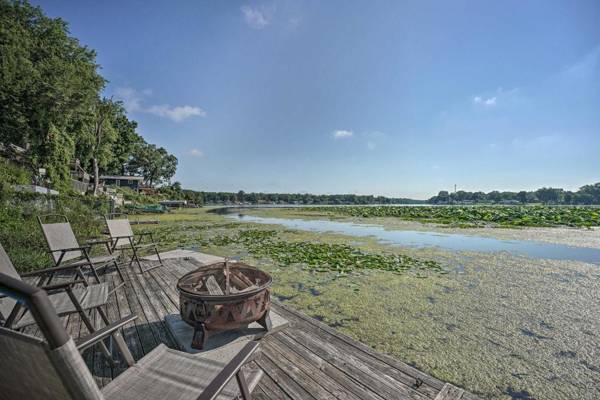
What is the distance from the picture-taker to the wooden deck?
1.73m

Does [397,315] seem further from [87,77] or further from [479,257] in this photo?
[87,77]

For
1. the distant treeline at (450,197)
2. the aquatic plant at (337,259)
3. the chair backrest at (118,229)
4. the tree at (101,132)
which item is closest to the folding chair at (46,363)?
the chair backrest at (118,229)

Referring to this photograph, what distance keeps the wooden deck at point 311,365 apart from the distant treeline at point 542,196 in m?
99.5

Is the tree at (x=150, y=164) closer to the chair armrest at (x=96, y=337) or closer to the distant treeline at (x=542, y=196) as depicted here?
the chair armrest at (x=96, y=337)

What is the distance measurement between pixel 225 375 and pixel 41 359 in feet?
1.78

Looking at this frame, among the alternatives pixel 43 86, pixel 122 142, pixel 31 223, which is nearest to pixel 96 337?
pixel 31 223

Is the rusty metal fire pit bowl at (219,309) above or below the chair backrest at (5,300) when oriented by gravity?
below

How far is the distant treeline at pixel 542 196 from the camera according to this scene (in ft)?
231

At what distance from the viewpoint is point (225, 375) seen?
97 cm

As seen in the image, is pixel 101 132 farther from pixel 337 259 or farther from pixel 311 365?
pixel 311 365

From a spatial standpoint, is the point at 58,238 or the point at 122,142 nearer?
the point at 58,238

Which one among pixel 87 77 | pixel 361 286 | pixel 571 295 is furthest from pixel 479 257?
pixel 87 77

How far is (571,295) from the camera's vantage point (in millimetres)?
4164

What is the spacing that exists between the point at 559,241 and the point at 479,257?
5.32 meters
